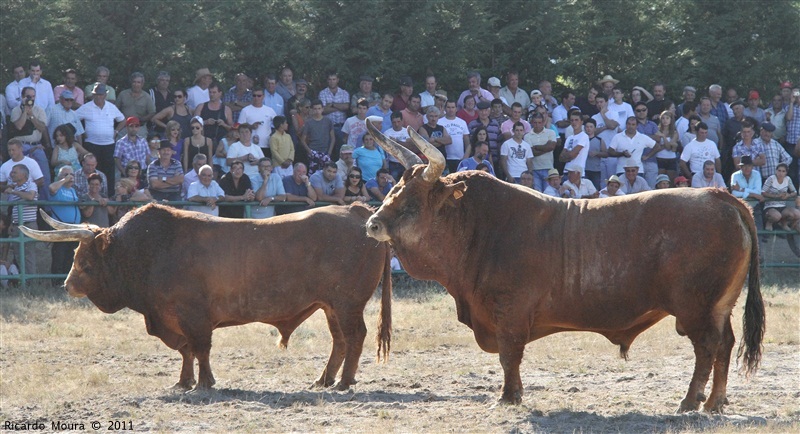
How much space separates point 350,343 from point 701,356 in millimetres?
3052

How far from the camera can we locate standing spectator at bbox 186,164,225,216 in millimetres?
14742

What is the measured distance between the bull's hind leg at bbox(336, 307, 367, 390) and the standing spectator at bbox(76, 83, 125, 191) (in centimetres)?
719

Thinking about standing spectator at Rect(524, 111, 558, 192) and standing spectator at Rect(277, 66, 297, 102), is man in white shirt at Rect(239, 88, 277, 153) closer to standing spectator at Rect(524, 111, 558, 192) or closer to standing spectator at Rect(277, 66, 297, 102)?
standing spectator at Rect(277, 66, 297, 102)

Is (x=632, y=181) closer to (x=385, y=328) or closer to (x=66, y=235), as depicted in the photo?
(x=385, y=328)

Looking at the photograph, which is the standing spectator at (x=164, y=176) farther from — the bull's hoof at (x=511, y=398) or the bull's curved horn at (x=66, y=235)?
the bull's hoof at (x=511, y=398)

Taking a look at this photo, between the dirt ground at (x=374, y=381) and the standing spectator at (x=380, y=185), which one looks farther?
the standing spectator at (x=380, y=185)

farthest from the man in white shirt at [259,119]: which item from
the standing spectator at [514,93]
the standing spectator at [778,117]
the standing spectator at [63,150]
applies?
the standing spectator at [778,117]

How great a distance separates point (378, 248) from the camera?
979cm

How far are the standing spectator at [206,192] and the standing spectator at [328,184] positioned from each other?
4.73ft

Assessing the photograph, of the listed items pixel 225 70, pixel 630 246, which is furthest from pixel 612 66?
pixel 630 246

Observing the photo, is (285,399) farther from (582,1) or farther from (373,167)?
(582,1)

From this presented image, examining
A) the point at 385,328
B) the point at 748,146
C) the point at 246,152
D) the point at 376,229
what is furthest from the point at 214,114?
the point at 376,229

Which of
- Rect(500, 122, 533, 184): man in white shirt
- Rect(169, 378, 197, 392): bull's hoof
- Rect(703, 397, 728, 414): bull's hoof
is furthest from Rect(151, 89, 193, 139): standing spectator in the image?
Rect(703, 397, 728, 414): bull's hoof

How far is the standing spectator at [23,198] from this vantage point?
14.3 metres
